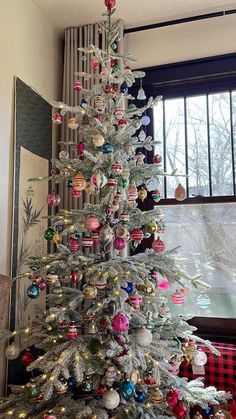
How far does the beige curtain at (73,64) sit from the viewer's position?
265 cm

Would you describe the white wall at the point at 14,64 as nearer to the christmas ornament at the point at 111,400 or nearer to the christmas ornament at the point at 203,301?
the christmas ornament at the point at 111,400

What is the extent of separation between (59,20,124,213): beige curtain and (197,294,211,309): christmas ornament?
1.08 metres

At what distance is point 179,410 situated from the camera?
65.8 inches

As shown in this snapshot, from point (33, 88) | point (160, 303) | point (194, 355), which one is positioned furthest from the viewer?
point (33, 88)

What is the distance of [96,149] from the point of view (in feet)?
6.14

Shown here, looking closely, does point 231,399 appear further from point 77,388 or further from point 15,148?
point 15,148

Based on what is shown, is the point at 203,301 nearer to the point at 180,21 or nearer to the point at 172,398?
the point at 172,398

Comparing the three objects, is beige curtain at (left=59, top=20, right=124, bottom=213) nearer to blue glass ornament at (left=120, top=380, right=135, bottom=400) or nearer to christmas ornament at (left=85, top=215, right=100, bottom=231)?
christmas ornament at (left=85, top=215, right=100, bottom=231)

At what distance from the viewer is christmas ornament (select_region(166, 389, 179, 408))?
167 cm

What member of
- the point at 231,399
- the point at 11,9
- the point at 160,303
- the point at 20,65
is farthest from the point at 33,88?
the point at 231,399

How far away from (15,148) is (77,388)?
138 centimetres

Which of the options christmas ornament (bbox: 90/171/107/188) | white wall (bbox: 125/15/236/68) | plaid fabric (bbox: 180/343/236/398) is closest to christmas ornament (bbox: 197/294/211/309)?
plaid fabric (bbox: 180/343/236/398)

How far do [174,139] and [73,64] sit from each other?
3.08 feet

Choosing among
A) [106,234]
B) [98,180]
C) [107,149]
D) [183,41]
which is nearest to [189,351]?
[106,234]
